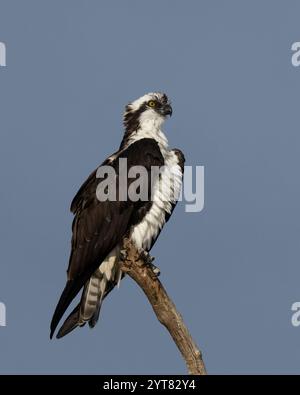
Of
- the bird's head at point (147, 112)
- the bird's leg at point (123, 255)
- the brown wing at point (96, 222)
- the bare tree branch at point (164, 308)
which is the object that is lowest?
the bare tree branch at point (164, 308)

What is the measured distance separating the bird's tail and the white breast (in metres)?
0.34

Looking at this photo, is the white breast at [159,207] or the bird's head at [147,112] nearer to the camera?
the white breast at [159,207]

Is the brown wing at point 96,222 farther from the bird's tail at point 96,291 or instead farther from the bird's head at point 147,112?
the bird's head at point 147,112

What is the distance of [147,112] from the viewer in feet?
43.3

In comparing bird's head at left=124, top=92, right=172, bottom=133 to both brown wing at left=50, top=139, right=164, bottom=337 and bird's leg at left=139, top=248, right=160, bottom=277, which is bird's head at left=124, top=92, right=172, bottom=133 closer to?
brown wing at left=50, top=139, right=164, bottom=337

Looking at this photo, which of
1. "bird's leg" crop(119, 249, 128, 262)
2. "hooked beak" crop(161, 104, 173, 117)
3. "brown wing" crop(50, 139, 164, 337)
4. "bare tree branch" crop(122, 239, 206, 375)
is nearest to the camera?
"bare tree branch" crop(122, 239, 206, 375)

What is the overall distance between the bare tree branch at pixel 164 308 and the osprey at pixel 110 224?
0.51 m

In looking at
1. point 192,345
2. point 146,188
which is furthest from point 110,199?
point 192,345

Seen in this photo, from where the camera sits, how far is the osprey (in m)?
11.8

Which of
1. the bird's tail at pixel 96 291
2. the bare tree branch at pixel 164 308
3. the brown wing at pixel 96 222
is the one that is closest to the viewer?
the bare tree branch at pixel 164 308

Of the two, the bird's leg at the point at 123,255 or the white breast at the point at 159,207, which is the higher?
the white breast at the point at 159,207

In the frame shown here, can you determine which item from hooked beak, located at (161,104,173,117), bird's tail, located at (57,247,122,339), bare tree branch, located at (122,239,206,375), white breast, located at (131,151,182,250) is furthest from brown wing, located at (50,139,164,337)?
hooked beak, located at (161,104,173,117)

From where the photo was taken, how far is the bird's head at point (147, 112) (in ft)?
43.1

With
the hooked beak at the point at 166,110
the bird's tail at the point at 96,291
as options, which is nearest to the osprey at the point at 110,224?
the bird's tail at the point at 96,291
